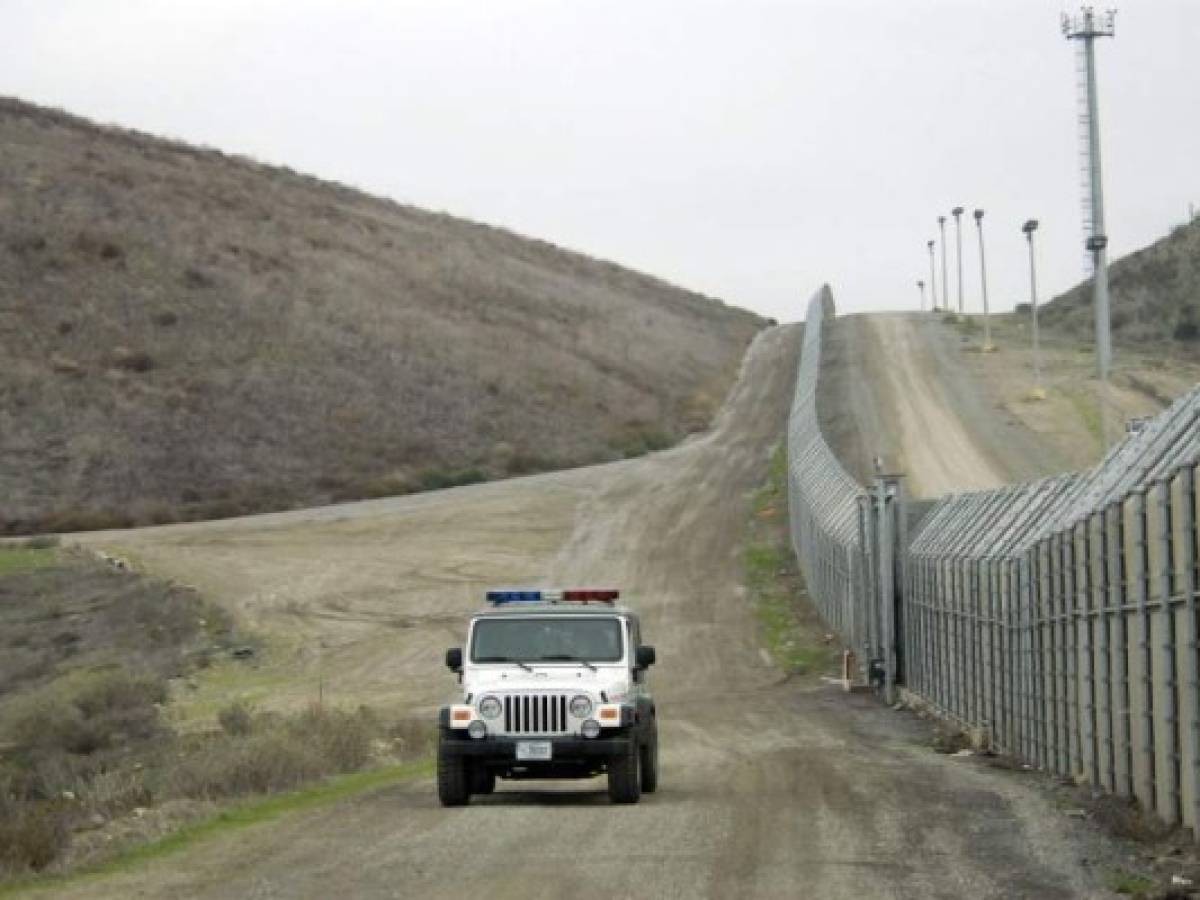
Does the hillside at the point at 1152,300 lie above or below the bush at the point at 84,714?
above

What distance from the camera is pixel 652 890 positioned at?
635 inches

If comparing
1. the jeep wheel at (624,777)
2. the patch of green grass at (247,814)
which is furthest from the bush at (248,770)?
the jeep wheel at (624,777)

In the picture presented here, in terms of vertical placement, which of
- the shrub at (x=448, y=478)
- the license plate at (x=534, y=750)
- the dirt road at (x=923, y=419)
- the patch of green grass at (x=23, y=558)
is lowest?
the license plate at (x=534, y=750)

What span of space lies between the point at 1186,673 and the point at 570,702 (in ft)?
23.8

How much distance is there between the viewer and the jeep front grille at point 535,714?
22984 mm

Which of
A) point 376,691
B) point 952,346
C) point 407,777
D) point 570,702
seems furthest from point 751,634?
point 952,346

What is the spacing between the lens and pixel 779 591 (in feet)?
187

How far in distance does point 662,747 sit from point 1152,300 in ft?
313

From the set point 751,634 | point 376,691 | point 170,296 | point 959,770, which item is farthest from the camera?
point 170,296

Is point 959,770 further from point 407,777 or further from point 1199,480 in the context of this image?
point 1199,480

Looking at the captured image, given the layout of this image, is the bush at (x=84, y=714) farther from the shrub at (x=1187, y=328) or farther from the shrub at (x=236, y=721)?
the shrub at (x=1187, y=328)

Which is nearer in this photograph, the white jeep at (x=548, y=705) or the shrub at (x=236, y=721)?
the white jeep at (x=548, y=705)

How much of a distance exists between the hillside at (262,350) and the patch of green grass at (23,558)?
25.6 ft

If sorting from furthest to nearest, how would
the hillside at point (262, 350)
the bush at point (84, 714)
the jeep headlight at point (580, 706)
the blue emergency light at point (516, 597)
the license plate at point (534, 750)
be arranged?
the hillside at point (262, 350), the bush at point (84, 714), the blue emergency light at point (516, 597), the jeep headlight at point (580, 706), the license plate at point (534, 750)
